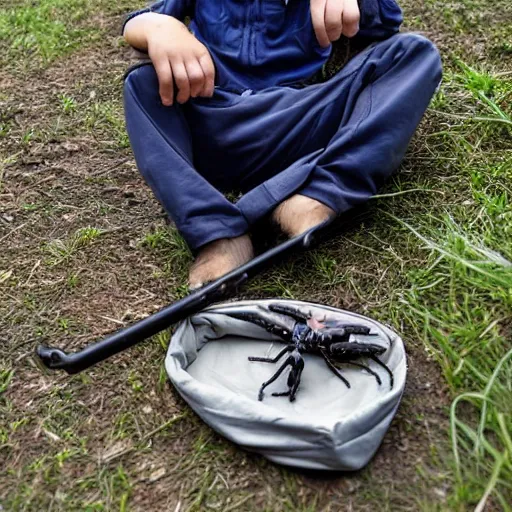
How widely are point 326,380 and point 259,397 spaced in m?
0.16

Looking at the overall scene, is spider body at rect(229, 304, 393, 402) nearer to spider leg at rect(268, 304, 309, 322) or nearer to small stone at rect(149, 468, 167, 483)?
spider leg at rect(268, 304, 309, 322)

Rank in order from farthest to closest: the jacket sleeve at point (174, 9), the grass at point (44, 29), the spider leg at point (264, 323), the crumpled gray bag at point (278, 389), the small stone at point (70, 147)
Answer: the grass at point (44, 29), the small stone at point (70, 147), the jacket sleeve at point (174, 9), the spider leg at point (264, 323), the crumpled gray bag at point (278, 389)

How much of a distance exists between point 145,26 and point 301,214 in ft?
2.36

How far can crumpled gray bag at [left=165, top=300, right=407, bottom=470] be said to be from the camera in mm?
1361

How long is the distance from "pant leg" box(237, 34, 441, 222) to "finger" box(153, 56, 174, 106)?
31cm

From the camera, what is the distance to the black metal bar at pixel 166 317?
1.52 meters

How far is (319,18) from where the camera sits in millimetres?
1993

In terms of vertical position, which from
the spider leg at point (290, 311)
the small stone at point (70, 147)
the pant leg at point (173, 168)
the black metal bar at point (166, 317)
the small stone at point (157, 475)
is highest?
the pant leg at point (173, 168)

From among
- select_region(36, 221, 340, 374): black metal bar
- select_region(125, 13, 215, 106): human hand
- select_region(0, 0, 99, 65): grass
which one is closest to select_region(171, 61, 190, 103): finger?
select_region(125, 13, 215, 106): human hand

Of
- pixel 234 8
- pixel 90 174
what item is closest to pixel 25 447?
pixel 90 174

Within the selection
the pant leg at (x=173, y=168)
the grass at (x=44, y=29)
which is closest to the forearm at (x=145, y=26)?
the pant leg at (x=173, y=168)

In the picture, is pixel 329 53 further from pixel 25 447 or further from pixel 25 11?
pixel 25 11

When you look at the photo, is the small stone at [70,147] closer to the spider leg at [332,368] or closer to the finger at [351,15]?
the finger at [351,15]

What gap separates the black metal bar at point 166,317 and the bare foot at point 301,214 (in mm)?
31
